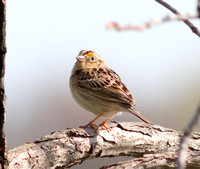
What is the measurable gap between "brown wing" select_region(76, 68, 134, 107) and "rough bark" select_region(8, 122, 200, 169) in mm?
1090

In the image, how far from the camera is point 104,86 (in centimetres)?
628

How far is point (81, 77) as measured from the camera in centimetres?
644

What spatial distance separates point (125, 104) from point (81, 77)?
1070mm

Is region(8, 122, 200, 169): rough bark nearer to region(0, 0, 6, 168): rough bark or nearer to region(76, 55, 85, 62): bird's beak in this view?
region(0, 0, 6, 168): rough bark

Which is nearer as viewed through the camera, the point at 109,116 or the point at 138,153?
the point at 138,153

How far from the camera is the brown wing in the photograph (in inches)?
233

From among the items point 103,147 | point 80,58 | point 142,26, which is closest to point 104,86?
point 80,58

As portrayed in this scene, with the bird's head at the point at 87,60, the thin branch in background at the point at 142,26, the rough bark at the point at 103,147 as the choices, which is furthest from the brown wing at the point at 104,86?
the thin branch in background at the point at 142,26

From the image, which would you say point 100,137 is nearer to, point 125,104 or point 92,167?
point 125,104

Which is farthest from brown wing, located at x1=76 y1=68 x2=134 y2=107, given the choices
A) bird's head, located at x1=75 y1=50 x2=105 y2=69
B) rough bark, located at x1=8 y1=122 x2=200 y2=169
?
rough bark, located at x1=8 y1=122 x2=200 y2=169

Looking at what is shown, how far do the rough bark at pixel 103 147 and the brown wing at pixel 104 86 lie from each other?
3.58 feet

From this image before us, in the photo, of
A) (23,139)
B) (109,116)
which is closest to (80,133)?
(109,116)

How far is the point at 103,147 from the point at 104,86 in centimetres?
205

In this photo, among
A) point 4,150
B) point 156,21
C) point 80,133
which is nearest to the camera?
point 156,21
